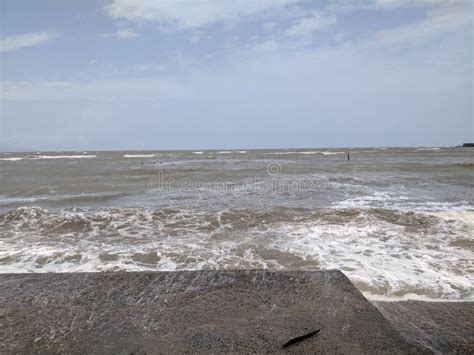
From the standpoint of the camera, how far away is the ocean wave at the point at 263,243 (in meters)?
4.43

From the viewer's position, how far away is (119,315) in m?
2.42

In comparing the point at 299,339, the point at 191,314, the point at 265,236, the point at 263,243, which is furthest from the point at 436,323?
the point at 265,236

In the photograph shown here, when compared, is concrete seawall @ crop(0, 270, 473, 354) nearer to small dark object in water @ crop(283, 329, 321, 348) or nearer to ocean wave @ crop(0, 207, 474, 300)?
small dark object in water @ crop(283, 329, 321, 348)

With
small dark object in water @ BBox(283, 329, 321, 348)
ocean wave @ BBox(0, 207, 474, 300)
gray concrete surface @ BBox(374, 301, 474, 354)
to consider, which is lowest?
ocean wave @ BBox(0, 207, 474, 300)

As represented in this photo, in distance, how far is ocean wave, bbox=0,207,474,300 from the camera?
4.43 meters

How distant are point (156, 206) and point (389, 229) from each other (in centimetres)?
591

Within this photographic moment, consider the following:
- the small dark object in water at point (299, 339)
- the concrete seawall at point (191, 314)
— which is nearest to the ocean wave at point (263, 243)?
the concrete seawall at point (191, 314)

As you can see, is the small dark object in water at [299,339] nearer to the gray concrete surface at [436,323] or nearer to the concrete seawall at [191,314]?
the concrete seawall at [191,314]

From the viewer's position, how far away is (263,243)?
5.88 m

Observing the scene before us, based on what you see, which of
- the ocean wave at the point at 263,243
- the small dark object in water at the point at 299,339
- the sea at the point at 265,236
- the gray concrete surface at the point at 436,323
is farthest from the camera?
the sea at the point at 265,236

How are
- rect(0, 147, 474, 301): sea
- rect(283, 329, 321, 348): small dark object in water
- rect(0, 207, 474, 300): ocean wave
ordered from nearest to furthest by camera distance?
rect(283, 329, 321, 348): small dark object in water
rect(0, 207, 474, 300): ocean wave
rect(0, 147, 474, 301): sea

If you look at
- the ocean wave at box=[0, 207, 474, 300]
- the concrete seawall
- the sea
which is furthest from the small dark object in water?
the ocean wave at box=[0, 207, 474, 300]

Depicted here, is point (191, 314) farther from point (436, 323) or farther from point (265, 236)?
point (265, 236)

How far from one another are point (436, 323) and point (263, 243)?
11.3ft
